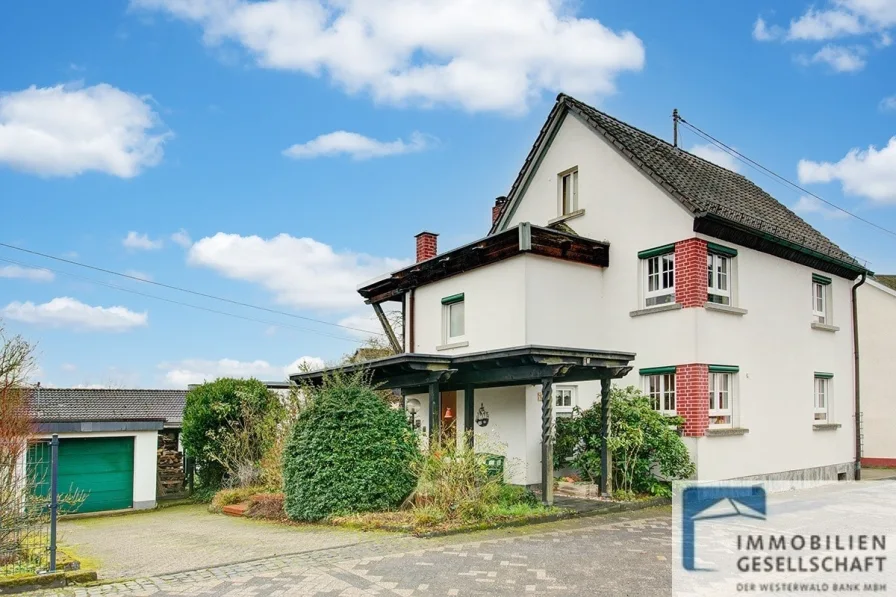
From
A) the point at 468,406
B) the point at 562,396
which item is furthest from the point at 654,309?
the point at 468,406

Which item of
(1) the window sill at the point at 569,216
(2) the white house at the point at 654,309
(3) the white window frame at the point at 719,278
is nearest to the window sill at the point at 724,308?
(2) the white house at the point at 654,309

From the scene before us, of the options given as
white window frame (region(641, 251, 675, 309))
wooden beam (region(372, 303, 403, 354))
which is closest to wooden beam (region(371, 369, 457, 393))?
white window frame (region(641, 251, 675, 309))

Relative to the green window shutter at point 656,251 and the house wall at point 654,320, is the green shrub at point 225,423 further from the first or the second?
the green window shutter at point 656,251

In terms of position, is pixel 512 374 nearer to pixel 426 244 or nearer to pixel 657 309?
pixel 657 309

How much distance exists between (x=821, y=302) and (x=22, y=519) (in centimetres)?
1718

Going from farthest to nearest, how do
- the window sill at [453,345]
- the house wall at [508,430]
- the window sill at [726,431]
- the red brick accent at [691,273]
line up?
the window sill at [453,345] → the house wall at [508,430] → the red brick accent at [691,273] → the window sill at [726,431]

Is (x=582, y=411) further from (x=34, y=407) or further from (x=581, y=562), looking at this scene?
(x=34, y=407)

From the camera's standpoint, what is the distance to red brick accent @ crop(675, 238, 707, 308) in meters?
14.0

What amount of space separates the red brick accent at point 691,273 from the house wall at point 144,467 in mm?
13266

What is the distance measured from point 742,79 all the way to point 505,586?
33.8 feet

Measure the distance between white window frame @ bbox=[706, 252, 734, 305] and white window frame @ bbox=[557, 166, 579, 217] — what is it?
11.9ft

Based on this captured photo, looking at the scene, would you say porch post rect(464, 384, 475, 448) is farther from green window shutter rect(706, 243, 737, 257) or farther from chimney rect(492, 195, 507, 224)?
chimney rect(492, 195, 507, 224)

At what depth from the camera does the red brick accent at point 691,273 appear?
46.0ft

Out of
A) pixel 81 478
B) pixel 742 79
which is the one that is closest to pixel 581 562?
pixel 742 79
